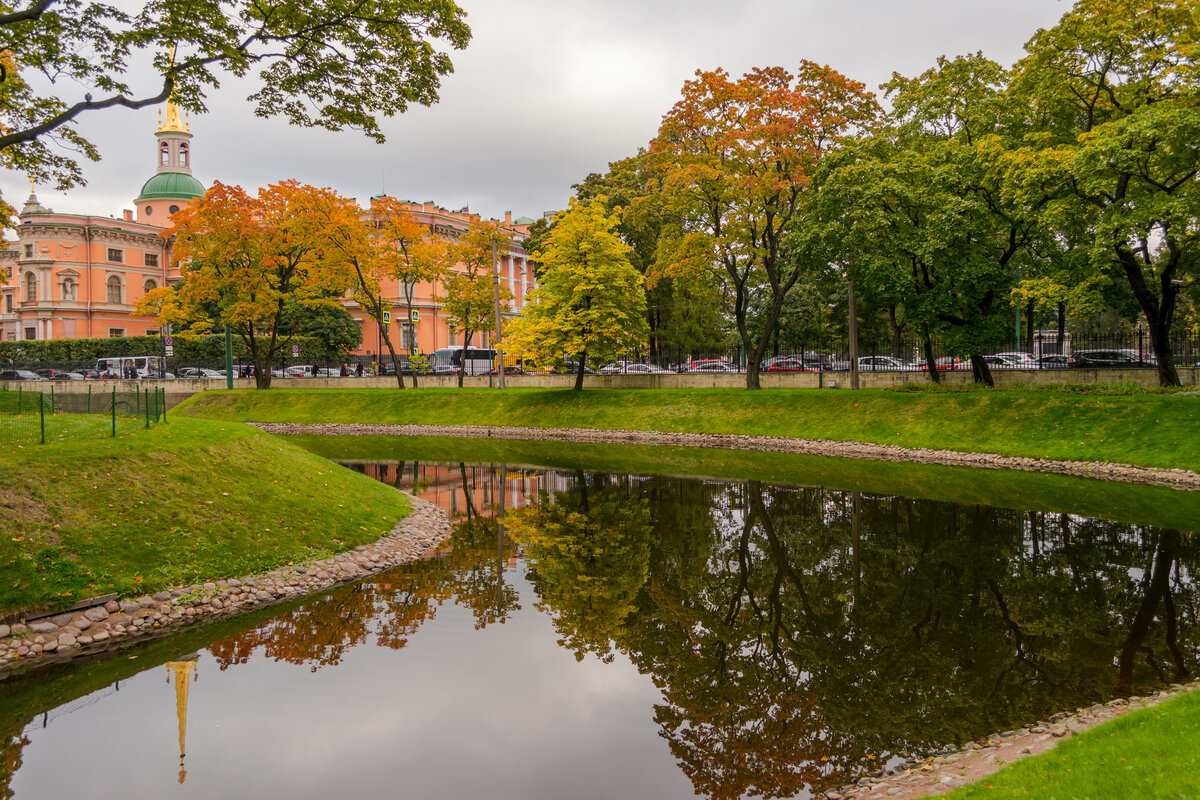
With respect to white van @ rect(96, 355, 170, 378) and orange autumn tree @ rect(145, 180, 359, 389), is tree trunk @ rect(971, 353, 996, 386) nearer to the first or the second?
orange autumn tree @ rect(145, 180, 359, 389)

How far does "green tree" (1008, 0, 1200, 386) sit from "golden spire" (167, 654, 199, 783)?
2506cm

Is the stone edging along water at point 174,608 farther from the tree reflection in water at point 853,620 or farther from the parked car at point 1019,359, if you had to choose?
the parked car at point 1019,359

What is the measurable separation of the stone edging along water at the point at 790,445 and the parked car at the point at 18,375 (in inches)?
1035

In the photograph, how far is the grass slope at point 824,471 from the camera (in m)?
17.4

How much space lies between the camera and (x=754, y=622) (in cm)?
1081

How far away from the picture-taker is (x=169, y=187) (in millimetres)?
78938

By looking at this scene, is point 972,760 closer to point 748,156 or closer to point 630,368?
point 748,156

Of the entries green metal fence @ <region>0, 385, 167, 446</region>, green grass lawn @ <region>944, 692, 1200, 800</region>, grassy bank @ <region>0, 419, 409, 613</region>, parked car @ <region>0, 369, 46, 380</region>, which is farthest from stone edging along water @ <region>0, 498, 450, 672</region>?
parked car @ <region>0, 369, 46, 380</region>

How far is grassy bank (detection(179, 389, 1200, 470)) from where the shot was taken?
22422 mm

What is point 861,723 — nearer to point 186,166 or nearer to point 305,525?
point 305,525

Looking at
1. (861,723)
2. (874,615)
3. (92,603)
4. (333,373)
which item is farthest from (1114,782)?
(333,373)

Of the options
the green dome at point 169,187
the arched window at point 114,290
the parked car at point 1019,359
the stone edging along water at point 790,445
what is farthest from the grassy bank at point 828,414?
the green dome at point 169,187

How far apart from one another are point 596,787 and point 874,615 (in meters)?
5.54

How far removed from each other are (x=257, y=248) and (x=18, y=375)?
25818 millimetres
